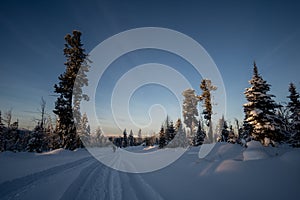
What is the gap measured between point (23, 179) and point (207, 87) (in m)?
28.8

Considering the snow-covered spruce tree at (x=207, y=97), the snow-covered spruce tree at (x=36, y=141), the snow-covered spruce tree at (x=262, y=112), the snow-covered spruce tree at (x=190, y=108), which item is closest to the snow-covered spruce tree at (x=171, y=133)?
the snow-covered spruce tree at (x=190, y=108)

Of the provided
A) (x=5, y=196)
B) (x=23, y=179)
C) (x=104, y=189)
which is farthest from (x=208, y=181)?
(x=23, y=179)

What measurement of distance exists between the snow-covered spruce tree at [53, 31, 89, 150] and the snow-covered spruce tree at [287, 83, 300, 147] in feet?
101

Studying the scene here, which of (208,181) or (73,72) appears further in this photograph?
(73,72)

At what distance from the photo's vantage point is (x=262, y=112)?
61.0 ft

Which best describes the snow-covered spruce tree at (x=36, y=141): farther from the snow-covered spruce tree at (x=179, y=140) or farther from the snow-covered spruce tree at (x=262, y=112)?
the snow-covered spruce tree at (x=262, y=112)

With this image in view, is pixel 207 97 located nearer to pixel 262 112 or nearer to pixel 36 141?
pixel 262 112

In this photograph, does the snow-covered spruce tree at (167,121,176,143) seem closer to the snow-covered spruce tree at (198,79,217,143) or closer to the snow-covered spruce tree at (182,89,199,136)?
the snow-covered spruce tree at (182,89,199,136)

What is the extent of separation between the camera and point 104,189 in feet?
20.3

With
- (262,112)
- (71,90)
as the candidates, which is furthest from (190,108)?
(71,90)

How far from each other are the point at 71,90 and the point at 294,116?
1283 inches

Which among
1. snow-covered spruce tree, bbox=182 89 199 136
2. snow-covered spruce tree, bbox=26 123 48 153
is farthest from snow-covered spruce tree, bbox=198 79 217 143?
snow-covered spruce tree, bbox=26 123 48 153

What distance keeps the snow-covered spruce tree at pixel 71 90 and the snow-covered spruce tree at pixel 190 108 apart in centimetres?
2342

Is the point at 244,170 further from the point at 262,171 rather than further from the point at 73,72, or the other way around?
the point at 73,72
